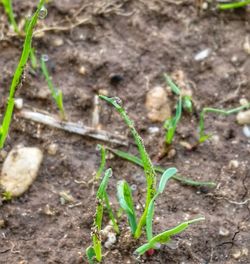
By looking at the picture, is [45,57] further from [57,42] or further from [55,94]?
[55,94]

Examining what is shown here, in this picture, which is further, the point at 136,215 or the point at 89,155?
the point at 89,155

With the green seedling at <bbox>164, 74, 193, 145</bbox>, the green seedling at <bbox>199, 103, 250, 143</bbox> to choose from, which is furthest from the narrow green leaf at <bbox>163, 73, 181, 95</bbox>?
the green seedling at <bbox>199, 103, 250, 143</bbox>

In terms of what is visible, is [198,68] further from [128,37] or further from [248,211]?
[248,211]

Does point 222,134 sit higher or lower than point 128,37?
lower

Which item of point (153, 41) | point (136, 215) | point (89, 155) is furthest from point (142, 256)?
point (153, 41)

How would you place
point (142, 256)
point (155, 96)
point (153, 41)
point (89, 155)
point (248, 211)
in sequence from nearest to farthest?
1. point (142, 256)
2. point (248, 211)
3. point (89, 155)
4. point (155, 96)
5. point (153, 41)

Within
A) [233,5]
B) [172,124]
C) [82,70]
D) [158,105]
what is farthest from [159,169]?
[233,5]
